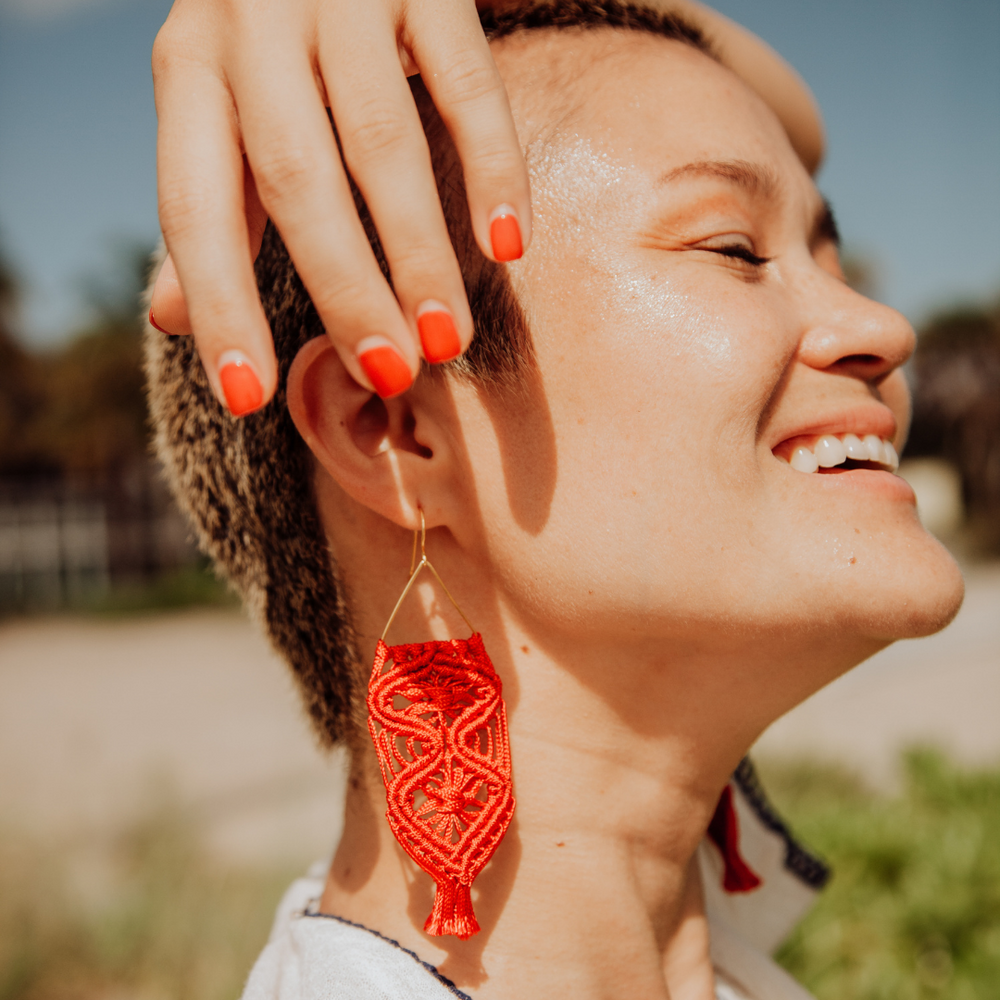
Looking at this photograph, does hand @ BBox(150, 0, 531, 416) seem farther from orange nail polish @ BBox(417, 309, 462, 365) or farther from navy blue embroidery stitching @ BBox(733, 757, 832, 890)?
navy blue embroidery stitching @ BBox(733, 757, 832, 890)

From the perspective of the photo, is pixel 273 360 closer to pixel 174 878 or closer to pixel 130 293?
pixel 174 878

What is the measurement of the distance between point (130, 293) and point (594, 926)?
18054 mm

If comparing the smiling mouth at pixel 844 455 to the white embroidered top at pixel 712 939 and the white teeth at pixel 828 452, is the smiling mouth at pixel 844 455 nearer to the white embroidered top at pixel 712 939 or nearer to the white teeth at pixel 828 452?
the white teeth at pixel 828 452

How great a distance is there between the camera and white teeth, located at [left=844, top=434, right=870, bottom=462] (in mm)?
1501

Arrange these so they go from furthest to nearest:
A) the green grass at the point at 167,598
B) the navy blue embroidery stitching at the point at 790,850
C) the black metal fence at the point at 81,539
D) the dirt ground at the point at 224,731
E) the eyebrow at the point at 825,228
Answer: the black metal fence at the point at 81,539 → the green grass at the point at 167,598 → the dirt ground at the point at 224,731 → the navy blue embroidery stitching at the point at 790,850 → the eyebrow at the point at 825,228

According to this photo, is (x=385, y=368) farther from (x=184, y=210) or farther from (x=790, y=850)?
(x=790, y=850)

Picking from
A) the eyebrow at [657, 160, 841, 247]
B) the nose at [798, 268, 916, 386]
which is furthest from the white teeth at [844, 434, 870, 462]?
the eyebrow at [657, 160, 841, 247]

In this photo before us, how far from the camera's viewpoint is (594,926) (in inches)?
58.4

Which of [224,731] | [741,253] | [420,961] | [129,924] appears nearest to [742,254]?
[741,253]

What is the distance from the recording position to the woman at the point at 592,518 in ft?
4.42

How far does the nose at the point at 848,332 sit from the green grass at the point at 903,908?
308 centimetres

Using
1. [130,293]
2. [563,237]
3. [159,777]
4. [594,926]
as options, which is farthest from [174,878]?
[130,293]

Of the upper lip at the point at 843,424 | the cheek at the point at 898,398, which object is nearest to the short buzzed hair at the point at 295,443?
the upper lip at the point at 843,424

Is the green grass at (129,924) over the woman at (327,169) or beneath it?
beneath
